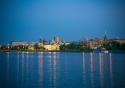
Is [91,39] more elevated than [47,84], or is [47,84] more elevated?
[91,39]

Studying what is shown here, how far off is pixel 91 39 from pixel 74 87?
16205 cm

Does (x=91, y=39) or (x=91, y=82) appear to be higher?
(x=91, y=39)

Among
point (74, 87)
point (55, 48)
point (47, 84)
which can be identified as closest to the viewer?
point (74, 87)

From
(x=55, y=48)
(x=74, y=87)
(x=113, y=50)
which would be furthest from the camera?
(x=55, y=48)

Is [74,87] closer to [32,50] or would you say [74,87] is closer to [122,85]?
[122,85]

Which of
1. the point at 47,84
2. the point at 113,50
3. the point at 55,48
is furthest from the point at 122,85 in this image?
the point at 55,48

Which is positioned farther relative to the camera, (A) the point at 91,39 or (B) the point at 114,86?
(A) the point at 91,39

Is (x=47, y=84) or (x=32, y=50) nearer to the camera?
(x=47, y=84)

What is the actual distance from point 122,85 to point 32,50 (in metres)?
153

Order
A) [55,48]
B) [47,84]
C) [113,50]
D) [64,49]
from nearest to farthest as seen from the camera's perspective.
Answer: [47,84]
[113,50]
[64,49]
[55,48]

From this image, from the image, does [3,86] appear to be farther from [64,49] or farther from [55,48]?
[55,48]

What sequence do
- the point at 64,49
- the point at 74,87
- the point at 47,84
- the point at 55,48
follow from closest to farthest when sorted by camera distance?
the point at 74,87 < the point at 47,84 < the point at 64,49 < the point at 55,48

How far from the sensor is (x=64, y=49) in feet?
508

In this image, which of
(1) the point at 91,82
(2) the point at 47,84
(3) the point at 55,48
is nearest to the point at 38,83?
(2) the point at 47,84
